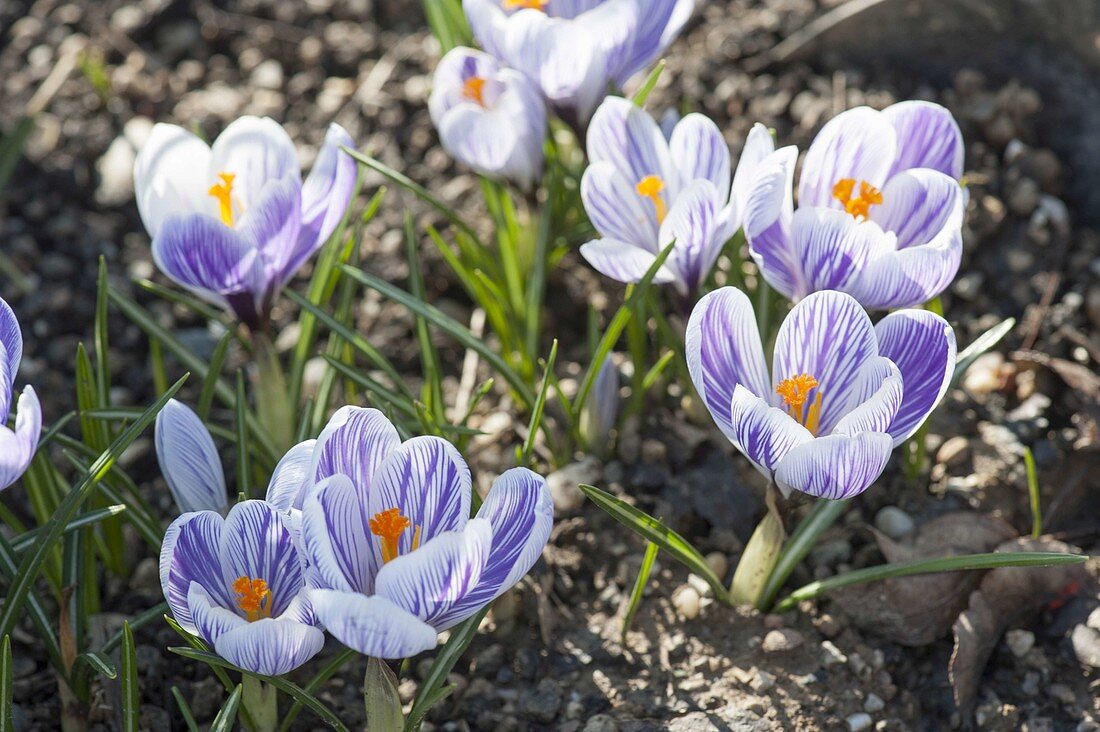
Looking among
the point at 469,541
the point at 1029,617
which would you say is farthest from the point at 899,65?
the point at 469,541

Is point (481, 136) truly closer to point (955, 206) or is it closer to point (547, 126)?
point (547, 126)

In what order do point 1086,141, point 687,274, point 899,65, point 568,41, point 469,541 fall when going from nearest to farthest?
point 469,541 → point 687,274 → point 568,41 → point 1086,141 → point 899,65

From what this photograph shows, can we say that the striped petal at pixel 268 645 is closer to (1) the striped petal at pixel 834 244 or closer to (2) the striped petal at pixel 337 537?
(2) the striped petal at pixel 337 537

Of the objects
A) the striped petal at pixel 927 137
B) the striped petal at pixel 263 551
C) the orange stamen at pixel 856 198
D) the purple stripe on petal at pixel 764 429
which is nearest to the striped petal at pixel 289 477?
the striped petal at pixel 263 551

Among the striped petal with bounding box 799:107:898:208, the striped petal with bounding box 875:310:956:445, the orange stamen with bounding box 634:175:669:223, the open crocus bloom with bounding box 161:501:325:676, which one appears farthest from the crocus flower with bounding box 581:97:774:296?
the open crocus bloom with bounding box 161:501:325:676

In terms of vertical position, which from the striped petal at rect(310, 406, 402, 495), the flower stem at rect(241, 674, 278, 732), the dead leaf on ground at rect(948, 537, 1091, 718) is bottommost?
the dead leaf on ground at rect(948, 537, 1091, 718)

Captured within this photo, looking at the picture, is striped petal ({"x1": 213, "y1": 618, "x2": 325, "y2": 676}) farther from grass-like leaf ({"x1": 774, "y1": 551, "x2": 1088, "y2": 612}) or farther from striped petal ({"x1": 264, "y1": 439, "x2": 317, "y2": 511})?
grass-like leaf ({"x1": 774, "y1": 551, "x2": 1088, "y2": 612})
